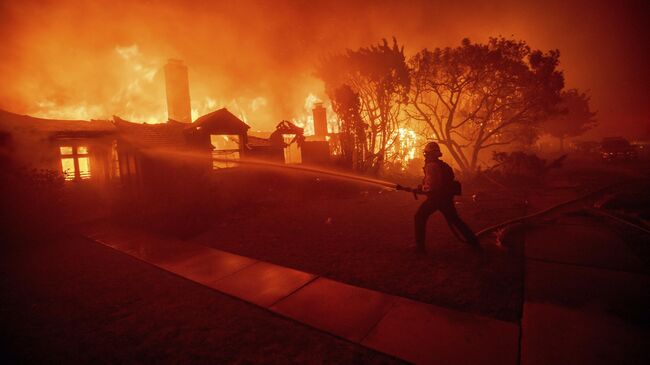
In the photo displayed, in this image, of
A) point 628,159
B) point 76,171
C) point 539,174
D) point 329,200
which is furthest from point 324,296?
point 628,159

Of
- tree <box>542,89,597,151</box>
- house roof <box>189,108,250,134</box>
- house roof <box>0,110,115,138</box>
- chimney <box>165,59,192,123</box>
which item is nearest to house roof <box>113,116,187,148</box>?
house roof <box>0,110,115,138</box>

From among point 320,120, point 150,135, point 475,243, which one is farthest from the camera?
point 320,120

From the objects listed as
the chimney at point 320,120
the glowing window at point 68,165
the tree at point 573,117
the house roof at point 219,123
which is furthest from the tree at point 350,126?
the tree at point 573,117

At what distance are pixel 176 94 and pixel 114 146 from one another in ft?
50.3

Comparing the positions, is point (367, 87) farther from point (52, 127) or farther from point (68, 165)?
point (68, 165)

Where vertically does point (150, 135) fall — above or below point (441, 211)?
above

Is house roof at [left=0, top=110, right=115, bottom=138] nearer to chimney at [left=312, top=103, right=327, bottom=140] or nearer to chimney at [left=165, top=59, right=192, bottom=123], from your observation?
chimney at [left=165, top=59, right=192, bottom=123]

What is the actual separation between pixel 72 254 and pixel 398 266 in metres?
7.39

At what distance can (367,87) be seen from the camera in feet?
64.2

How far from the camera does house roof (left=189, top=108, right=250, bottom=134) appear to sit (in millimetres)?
15359

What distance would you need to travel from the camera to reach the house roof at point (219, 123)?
50.4ft

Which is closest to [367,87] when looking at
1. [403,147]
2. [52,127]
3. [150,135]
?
[403,147]

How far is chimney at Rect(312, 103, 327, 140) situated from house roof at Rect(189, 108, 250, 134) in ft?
52.1

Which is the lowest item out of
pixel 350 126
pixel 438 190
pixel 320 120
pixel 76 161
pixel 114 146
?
pixel 438 190
